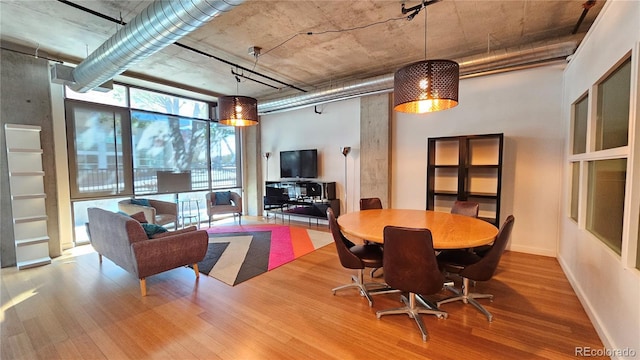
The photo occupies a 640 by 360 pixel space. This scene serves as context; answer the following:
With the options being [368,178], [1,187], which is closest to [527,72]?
[368,178]

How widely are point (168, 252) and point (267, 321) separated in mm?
1454

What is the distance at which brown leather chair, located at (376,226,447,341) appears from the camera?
1.97 metres

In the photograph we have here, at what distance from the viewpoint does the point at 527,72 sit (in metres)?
3.89

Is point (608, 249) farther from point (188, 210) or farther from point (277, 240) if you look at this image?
point (188, 210)

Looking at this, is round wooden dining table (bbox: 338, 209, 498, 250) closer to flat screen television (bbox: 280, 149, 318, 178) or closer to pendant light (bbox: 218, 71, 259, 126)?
pendant light (bbox: 218, 71, 259, 126)

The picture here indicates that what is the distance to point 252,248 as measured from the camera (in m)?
4.38

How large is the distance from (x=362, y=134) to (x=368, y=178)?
0.91 metres

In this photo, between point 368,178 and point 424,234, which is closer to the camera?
point 424,234

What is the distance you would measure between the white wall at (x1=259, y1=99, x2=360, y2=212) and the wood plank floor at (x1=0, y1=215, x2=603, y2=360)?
295 centimetres

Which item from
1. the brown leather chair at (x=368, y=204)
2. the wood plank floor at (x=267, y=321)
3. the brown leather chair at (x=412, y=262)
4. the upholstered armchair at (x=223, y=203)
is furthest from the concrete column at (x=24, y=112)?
the brown leather chair at (x=412, y=262)

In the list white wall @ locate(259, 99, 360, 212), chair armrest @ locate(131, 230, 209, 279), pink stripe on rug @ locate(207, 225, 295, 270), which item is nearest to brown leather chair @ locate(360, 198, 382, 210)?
pink stripe on rug @ locate(207, 225, 295, 270)

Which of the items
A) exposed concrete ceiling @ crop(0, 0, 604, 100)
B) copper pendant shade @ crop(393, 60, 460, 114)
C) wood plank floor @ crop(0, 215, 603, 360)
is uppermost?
exposed concrete ceiling @ crop(0, 0, 604, 100)

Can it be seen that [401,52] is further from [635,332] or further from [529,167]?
[635,332]

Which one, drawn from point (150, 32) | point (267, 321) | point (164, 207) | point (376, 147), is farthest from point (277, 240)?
point (150, 32)
